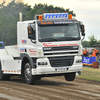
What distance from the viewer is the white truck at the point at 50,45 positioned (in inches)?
498

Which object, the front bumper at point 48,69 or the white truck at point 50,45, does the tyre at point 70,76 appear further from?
the front bumper at point 48,69

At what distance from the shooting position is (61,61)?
42.5 ft

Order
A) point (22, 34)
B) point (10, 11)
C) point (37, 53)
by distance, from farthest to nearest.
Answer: point (10, 11)
point (22, 34)
point (37, 53)

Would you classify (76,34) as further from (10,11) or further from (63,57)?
(10,11)

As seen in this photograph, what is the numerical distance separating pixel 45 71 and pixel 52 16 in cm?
264

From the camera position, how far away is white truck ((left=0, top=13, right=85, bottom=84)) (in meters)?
12.6

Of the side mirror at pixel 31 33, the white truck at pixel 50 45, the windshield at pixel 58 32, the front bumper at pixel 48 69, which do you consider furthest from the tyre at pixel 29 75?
the windshield at pixel 58 32

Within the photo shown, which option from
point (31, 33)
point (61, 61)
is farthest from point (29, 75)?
point (31, 33)

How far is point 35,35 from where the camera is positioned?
1266cm

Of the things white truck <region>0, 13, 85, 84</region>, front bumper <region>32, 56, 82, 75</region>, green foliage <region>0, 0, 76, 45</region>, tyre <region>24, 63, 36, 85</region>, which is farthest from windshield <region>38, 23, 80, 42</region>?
green foliage <region>0, 0, 76, 45</region>

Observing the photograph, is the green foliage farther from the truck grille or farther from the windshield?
the truck grille

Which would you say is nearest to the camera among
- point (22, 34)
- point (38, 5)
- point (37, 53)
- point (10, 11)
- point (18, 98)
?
point (18, 98)

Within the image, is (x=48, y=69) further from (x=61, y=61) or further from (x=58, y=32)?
(x=58, y=32)

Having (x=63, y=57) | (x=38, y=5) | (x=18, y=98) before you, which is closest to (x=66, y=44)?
(x=63, y=57)
